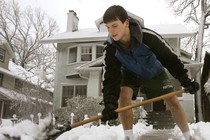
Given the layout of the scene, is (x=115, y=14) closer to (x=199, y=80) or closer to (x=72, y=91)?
(x=72, y=91)

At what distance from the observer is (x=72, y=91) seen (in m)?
19.1

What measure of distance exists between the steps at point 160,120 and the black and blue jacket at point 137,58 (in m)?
8.29

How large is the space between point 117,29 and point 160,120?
9430 mm

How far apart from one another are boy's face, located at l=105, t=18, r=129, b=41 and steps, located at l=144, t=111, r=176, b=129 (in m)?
8.73

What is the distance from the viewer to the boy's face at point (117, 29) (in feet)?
9.84

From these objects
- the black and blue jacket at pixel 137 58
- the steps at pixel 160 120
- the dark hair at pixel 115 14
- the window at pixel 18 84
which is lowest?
the steps at pixel 160 120

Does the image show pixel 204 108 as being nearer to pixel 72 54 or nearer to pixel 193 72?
pixel 193 72

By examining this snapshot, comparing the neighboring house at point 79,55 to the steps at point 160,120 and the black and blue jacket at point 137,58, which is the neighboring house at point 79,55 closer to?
the steps at point 160,120

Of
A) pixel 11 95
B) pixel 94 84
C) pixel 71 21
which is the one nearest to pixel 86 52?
pixel 94 84

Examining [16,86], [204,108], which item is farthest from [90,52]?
[16,86]

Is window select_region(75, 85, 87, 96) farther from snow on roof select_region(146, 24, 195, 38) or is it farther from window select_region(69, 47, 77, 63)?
snow on roof select_region(146, 24, 195, 38)

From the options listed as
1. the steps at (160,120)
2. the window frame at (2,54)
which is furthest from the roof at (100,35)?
the steps at (160,120)

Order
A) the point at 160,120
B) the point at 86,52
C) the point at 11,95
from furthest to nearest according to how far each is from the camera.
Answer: the point at 11,95 < the point at 86,52 < the point at 160,120

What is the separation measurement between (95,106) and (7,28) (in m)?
22.9
